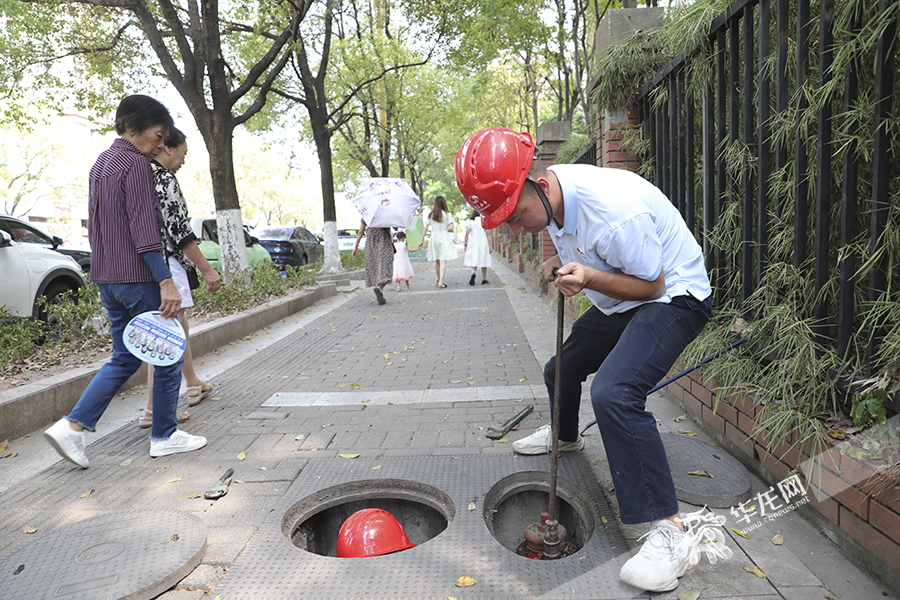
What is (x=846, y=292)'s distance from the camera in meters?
2.25

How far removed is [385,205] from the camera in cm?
948

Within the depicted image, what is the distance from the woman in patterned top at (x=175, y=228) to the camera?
3.63 m

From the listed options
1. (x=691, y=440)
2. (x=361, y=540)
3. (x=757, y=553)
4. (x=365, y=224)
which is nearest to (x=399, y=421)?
(x=361, y=540)

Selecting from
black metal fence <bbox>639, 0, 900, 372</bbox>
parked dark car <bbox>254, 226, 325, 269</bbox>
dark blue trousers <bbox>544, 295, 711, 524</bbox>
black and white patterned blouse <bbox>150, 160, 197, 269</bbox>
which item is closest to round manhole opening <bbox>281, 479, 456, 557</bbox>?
dark blue trousers <bbox>544, 295, 711, 524</bbox>

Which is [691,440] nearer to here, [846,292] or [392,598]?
[846,292]

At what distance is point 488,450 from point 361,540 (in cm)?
102

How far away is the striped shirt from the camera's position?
3189mm

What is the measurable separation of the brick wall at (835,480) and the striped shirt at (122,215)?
10.9 ft

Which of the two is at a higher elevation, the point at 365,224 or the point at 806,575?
the point at 365,224

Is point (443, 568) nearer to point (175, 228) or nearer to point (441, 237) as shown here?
point (175, 228)

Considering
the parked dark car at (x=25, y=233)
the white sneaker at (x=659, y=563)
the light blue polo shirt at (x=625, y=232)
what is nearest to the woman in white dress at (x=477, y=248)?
the parked dark car at (x=25, y=233)

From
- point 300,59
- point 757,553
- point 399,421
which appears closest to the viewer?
point 757,553

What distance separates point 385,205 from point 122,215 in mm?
6390

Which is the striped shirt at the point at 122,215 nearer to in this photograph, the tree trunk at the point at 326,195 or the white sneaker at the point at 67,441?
the white sneaker at the point at 67,441
